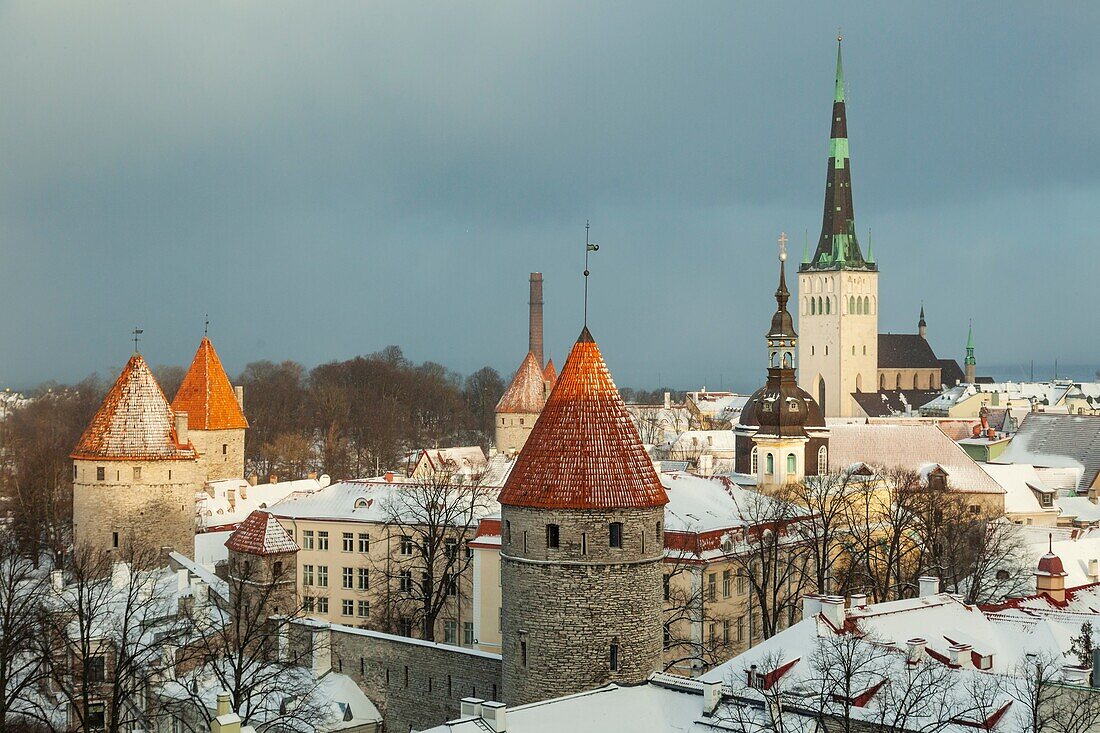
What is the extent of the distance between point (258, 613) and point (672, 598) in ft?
40.9

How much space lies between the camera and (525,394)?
8200 centimetres

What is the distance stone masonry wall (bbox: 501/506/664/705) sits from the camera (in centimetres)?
2903

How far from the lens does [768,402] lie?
61.5 meters

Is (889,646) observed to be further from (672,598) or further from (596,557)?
(672,598)

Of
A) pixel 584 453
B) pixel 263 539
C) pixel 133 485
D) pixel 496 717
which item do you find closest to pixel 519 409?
pixel 133 485

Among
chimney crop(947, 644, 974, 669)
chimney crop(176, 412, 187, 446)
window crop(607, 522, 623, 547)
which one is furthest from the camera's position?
chimney crop(176, 412, 187, 446)

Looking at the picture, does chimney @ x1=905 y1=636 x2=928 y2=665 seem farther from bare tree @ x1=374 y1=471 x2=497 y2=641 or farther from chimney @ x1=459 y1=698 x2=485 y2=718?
bare tree @ x1=374 y1=471 x2=497 y2=641

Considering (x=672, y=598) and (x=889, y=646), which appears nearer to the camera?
(x=889, y=646)

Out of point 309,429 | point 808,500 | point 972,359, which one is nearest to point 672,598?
point 808,500

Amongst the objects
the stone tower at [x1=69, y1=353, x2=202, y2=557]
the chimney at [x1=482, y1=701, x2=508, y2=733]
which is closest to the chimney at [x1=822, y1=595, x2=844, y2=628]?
the chimney at [x1=482, y1=701, x2=508, y2=733]

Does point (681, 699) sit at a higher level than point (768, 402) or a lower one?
lower

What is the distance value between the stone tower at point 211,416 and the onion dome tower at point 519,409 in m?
15.6

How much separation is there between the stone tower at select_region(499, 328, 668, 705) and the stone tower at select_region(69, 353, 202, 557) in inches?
907

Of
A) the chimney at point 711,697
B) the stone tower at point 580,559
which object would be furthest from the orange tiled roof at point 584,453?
the chimney at point 711,697
